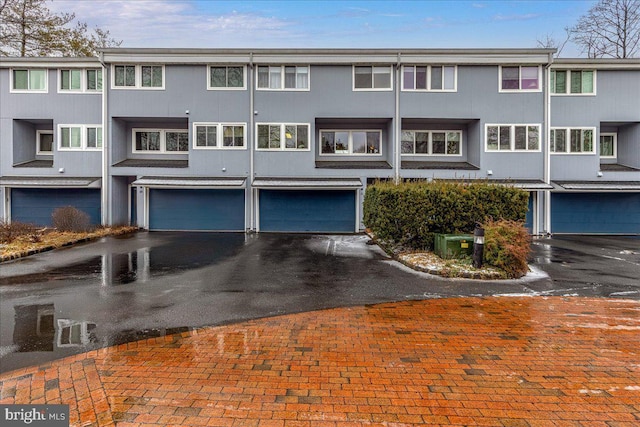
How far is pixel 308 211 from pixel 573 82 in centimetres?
1512

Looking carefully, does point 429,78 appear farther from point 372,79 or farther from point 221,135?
point 221,135

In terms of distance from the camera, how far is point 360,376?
383 cm

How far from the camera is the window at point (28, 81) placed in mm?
19297

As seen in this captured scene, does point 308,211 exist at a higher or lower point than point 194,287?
higher

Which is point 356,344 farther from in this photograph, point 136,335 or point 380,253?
point 380,253

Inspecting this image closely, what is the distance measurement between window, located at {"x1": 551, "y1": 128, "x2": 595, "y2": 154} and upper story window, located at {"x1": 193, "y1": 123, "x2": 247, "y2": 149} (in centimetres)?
1597

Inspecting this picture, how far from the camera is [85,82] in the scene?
1931cm

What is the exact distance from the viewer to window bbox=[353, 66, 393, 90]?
18.9m

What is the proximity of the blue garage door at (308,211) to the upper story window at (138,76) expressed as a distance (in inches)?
310

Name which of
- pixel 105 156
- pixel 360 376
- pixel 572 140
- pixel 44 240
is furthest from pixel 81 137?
pixel 572 140

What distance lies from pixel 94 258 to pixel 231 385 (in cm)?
952

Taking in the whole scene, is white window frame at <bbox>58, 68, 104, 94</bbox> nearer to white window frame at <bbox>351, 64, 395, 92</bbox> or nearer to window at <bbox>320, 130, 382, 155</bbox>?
window at <bbox>320, 130, 382, 155</bbox>

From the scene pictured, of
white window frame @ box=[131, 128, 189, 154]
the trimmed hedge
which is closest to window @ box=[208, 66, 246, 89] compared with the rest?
white window frame @ box=[131, 128, 189, 154]

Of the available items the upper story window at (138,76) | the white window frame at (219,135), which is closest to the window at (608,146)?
the white window frame at (219,135)
